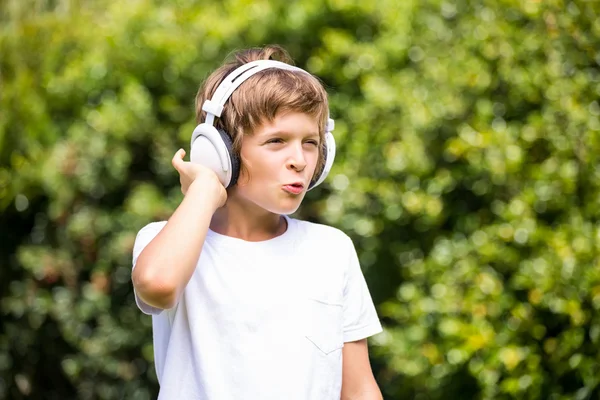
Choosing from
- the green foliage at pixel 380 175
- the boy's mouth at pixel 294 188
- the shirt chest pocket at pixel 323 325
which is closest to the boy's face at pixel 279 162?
the boy's mouth at pixel 294 188

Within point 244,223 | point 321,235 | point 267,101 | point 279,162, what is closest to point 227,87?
point 267,101

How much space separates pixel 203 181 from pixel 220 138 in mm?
104

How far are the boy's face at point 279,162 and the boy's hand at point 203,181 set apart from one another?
0.07 metres

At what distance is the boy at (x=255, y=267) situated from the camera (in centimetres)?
208

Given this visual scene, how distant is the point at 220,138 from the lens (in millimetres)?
2146

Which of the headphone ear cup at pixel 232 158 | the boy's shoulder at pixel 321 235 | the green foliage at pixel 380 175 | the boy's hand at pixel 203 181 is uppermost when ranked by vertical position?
the headphone ear cup at pixel 232 158

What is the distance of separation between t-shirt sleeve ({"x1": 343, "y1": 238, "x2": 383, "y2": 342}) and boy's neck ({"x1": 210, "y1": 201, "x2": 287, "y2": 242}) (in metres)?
0.21

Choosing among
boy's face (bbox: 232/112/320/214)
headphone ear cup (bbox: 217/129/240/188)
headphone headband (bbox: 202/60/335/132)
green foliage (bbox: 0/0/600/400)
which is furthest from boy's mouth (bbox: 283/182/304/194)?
green foliage (bbox: 0/0/600/400)

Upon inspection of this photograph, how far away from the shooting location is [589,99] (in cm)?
391

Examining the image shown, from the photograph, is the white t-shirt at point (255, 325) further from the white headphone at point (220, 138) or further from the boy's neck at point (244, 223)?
the white headphone at point (220, 138)

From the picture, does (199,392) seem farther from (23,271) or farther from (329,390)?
(23,271)

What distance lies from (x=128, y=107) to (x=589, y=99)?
240 centimetres

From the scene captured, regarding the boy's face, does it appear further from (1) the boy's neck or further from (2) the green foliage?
(2) the green foliage

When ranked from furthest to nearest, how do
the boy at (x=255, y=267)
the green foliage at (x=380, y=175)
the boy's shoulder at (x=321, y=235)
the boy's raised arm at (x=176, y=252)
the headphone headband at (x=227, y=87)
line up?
the green foliage at (x=380, y=175)
the boy's shoulder at (x=321, y=235)
the headphone headband at (x=227, y=87)
the boy at (x=255, y=267)
the boy's raised arm at (x=176, y=252)
